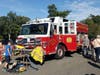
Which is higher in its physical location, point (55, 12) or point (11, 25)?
point (55, 12)

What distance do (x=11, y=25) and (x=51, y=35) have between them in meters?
57.9

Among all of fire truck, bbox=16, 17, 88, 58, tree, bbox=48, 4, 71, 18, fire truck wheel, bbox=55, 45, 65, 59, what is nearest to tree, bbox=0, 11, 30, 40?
tree, bbox=48, 4, 71, 18

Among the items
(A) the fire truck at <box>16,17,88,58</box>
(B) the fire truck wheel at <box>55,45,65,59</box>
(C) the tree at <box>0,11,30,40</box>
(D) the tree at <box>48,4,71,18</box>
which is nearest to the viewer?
(A) the fire truck at <box>16,17,88,58</box>

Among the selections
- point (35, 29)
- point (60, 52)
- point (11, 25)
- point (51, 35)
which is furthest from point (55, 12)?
point (51, 35)

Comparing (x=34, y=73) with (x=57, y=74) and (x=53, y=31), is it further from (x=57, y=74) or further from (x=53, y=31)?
(x=53, y=31)

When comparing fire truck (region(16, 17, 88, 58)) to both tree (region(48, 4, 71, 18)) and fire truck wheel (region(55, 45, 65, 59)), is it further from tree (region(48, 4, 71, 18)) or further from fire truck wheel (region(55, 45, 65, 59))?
tree (region(48, 4, 71, 18))

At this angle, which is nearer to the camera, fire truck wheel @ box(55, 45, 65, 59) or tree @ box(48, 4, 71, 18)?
fire truck wheel @ box(55, 45, 65, 59)

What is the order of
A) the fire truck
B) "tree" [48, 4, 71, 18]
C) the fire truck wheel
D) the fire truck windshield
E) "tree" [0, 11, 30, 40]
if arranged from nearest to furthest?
the fire truck → the fire truck windshield → the fire truck wheel → "tree" [48, 4, 71, 18] → "tree" [0, 11, 30, 40]

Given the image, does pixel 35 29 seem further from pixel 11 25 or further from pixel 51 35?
pixel 11 25

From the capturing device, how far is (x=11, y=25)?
74.6 m

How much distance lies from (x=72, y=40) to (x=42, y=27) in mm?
2984

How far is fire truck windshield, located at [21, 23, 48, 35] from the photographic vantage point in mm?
17844

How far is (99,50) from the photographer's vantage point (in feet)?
52.9

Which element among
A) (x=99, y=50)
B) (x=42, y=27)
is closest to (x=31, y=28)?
(x=42, y=27)
